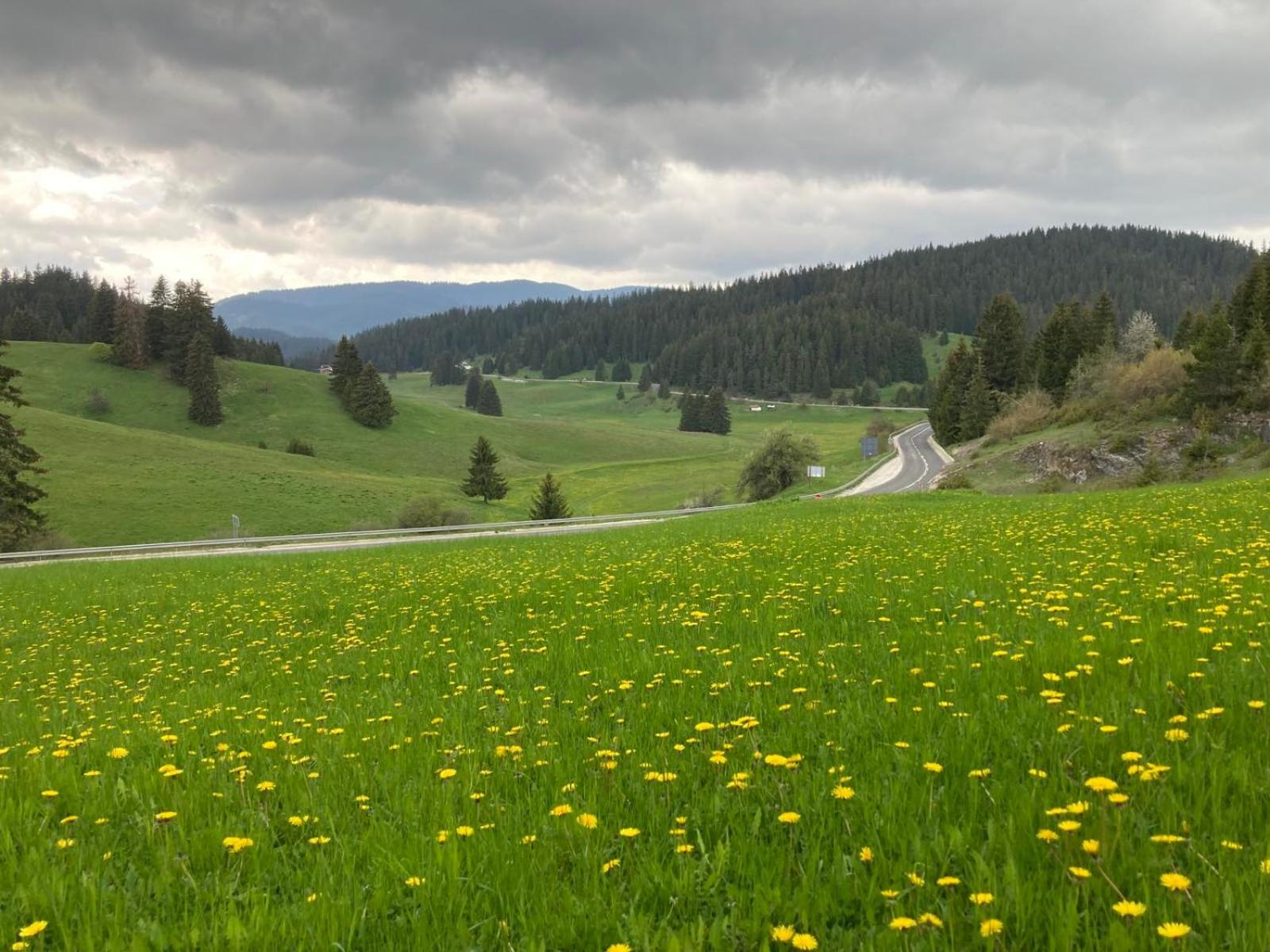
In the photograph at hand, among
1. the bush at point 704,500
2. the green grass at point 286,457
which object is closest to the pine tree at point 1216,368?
the green grass at point 286,457

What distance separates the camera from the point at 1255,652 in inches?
206

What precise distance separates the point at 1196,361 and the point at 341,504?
71.2 metres

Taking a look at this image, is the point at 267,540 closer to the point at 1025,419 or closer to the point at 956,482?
the point at 956,482

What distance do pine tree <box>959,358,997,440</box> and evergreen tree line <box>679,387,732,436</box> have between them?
80643mm

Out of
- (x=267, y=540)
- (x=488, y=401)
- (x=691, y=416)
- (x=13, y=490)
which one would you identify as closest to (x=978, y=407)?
(x=267, y=540)

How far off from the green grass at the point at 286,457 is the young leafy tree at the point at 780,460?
308 cm

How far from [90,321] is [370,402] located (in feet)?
219

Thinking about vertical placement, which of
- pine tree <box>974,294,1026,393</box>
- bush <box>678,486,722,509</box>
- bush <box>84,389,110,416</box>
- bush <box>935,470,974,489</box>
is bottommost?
bush <box>678,486,722,509</box>

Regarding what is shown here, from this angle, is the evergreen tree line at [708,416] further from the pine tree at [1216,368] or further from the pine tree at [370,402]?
the pine tree at [1216,368]

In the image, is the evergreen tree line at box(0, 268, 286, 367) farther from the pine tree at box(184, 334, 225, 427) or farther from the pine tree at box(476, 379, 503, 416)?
the pine tree at box(476, 379, 503, 416)

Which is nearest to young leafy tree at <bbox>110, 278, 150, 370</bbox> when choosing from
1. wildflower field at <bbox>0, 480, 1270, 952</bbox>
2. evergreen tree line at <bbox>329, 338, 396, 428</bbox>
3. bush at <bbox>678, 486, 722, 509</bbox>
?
evergreen tree line at <bbox>329, 338, 396, 428</bbox>

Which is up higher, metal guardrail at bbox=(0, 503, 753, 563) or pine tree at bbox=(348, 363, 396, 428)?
pine tree at bbox=(348, 363, 396, 428)

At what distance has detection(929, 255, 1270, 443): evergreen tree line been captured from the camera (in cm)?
5122

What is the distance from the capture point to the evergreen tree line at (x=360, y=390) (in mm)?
120562
